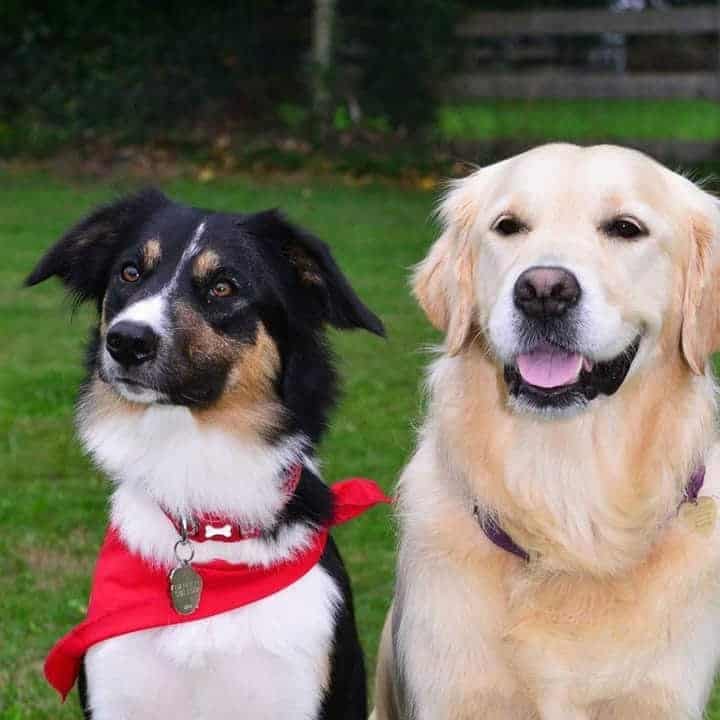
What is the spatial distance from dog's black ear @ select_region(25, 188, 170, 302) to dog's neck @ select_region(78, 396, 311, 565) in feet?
1.30

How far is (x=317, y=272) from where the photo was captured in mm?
3660

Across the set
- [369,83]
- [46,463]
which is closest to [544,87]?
[369,83]

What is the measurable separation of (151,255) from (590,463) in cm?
123

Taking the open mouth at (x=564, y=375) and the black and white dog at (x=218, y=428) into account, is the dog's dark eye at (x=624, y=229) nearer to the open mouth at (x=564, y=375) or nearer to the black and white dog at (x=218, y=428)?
the open mouth at (x=564, y=375)

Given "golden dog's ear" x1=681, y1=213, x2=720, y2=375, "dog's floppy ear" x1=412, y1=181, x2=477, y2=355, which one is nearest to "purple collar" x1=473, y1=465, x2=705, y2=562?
"golden dog's ear" x1=681, y1=213, x2=720, y2=375

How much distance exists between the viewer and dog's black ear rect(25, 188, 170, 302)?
144 inches

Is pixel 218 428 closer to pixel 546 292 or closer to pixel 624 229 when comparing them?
pixel 546 292

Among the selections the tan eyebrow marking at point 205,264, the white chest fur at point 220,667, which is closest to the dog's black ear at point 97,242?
the tan eyebrow marking at point 205,264

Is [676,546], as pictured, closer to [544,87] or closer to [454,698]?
[454,698]

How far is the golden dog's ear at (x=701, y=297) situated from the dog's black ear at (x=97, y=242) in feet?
4.70

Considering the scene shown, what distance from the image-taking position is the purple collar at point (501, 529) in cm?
325

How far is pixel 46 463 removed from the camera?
6.52m

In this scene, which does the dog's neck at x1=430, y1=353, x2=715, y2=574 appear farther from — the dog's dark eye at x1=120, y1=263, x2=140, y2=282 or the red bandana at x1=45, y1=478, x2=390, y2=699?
the dog's dark eye at x1=120, y1=263, x2=140, y2=282

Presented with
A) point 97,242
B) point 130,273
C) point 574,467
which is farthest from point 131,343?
point 574,467
